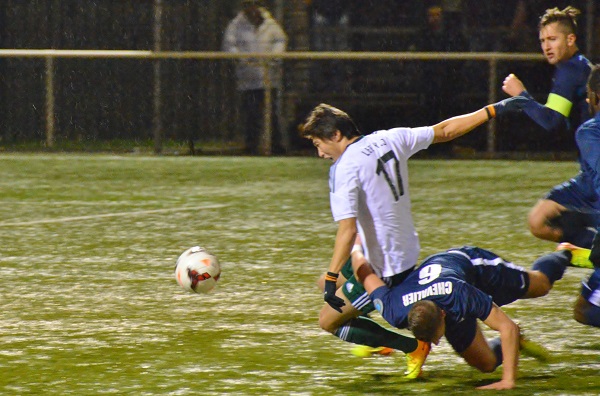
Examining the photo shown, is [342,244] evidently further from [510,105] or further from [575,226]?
[575,226]

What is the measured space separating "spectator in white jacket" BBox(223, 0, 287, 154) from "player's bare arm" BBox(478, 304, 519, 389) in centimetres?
1273

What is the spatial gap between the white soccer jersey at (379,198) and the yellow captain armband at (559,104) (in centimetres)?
163

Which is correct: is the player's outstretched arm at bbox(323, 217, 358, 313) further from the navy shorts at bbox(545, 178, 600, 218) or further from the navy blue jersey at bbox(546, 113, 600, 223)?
the navy shorts at bbox(545, 178, 600, 218)

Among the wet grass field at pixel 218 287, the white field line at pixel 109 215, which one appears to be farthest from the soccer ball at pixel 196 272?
the white field line at pixel 109 215

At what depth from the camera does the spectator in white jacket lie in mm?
17969

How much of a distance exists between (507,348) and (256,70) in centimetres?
1318

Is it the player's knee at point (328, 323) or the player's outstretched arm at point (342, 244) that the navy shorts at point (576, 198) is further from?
the player's outstretched arm at point (342, 244)

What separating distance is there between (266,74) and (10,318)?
11338 millimetres

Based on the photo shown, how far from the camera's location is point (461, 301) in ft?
17.3

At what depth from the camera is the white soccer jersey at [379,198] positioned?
5445mm

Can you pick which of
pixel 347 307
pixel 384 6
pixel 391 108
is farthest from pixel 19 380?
pixel 384 6

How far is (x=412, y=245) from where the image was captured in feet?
18.3

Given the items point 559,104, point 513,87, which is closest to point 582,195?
point 559,104

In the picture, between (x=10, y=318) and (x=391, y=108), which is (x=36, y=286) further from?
(x=391, y=108)
